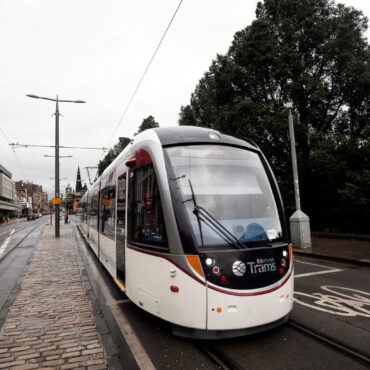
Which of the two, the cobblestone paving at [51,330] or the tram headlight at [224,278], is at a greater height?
the tram headlight at [224,278]

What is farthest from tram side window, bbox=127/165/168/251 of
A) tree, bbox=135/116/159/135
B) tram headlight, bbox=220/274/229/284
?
tree, bbox=135/116/159/135

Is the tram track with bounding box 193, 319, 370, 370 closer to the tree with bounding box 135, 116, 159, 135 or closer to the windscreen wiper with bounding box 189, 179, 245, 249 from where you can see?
the windscreen wiper with bounding box 189, 179, 245, 249

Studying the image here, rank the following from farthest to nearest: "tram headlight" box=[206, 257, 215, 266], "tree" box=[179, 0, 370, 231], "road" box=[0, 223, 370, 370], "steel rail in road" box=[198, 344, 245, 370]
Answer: "tree" box=[179, 0, 370, 231]
"tram headlight" box=[206, 257, 215, 266]
"road" box=[0, 223, 370, 370]
"steel rail in road" box=[198, 344, 245, 370]

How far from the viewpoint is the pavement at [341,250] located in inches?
432

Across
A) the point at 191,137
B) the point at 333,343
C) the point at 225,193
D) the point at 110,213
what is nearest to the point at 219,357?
the point at 333,343

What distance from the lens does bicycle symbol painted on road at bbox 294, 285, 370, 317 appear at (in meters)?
5.64

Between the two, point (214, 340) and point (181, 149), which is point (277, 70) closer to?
point (181, 149)

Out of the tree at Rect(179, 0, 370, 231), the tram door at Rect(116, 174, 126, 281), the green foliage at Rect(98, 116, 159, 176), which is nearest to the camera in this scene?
the tram door at Rect(116, 174, 126, 281)

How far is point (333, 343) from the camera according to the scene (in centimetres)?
433

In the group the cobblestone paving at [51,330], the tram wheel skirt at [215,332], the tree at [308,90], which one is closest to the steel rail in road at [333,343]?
the tram wheel skirt at [215,332]

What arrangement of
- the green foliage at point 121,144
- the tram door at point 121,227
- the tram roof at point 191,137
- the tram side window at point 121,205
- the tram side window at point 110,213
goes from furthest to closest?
the green foliage at point 121,144 → the tram side window at point 110,213 → the tram side window at point 121,205 → the tram door at point 121,227 → the tram roof at point 191,137

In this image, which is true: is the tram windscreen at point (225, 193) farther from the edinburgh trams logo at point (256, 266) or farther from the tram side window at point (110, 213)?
the tram side window at point (110, 213)

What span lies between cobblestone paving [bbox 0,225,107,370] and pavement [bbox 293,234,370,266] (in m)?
7.77

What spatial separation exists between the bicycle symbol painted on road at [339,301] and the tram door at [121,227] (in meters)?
3.15
